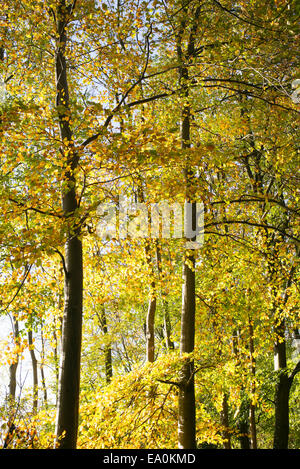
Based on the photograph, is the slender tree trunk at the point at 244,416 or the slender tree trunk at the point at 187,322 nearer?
the slender tree trunk at the point at 187,322

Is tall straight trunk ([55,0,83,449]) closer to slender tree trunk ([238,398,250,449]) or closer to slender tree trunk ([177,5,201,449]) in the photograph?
slender tree trunk ([177,5,201,449])

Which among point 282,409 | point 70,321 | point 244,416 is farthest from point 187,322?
point 244,416

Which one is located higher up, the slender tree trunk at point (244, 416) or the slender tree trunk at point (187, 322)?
the slender tree trunk at point (187, 322)

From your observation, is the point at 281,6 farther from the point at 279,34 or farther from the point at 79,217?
the point at 79,217

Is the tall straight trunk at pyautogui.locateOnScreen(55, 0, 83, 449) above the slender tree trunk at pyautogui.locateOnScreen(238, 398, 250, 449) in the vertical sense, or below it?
above

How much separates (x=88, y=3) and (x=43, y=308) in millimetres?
6015

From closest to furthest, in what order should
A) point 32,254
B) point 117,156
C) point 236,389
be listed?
1. point 32,254
2. point 117,156
3. point 236,389

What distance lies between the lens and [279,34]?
473 cm

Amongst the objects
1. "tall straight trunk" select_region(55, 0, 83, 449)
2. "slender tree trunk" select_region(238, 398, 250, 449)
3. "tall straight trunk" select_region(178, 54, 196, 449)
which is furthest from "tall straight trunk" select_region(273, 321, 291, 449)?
"tall straight trunk" select_region(55, 0, 83, 449)

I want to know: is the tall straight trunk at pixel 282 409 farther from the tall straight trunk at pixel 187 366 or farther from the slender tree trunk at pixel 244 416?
the tall straight trunk at pixel 187 366

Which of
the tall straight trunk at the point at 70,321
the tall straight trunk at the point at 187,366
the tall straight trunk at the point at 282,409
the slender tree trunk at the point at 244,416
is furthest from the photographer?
the slender tree trunk at the point at 244,416

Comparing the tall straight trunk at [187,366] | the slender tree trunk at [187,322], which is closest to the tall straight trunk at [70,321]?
the slender tree trunk at [187,322]

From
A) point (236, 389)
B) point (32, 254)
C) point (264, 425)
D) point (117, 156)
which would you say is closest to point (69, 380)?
point (32, 254)

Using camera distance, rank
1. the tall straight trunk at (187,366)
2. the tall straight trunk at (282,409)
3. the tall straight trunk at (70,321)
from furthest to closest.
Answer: the tall straight trunk at (282,409)
the tall straight trunk at (187,366)
the tall straight trunk at (70,321)
